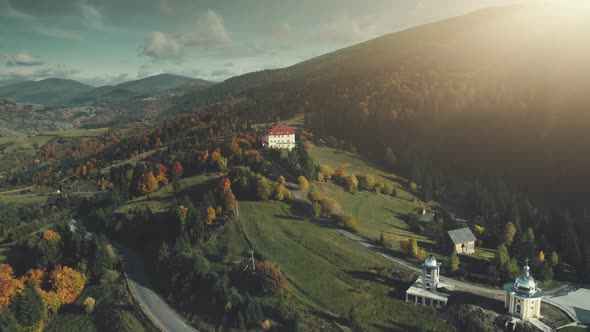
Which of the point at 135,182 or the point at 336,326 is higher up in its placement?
the point at 135,182

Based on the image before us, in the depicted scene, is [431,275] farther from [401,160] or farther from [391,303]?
[401,160]

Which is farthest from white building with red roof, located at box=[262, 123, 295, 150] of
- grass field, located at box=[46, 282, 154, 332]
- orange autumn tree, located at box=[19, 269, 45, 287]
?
orange autumn tree, located at box=[19, 269, 45, 287]

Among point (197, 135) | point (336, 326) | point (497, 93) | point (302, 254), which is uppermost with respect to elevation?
point (497, 93)

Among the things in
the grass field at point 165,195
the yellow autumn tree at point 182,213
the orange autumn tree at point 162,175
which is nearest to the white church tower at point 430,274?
the yellow autumn tree at point 182,213

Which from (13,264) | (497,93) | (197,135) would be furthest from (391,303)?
(497,93)

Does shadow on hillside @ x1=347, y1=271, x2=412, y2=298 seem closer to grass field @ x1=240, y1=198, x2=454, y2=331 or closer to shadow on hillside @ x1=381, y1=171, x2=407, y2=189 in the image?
grass field @ x1=240, y1=198, x2=454, y2=331
